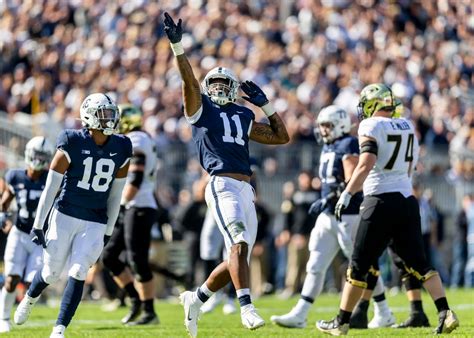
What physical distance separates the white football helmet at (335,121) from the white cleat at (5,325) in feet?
10.9

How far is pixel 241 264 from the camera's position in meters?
8.66

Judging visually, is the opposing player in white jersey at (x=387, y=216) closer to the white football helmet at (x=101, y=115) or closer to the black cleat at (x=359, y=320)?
the black cleat at (x=359, y=320)

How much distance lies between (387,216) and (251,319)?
1.54 metres

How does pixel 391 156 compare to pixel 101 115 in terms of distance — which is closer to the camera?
pixel 101 115

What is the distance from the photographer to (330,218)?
1068 centimetres

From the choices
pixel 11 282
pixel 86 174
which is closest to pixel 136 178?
pixel 11 282

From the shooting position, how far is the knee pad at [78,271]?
8727mm

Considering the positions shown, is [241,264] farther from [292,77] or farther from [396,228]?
[292,77]

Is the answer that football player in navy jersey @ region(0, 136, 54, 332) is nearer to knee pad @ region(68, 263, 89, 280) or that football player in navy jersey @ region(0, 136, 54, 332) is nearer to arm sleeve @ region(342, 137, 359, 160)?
knee pad @ region(68, 263, 89, 280)

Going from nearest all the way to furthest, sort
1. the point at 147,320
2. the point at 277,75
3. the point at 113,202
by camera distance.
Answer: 1. the point at 113,202
2. the point at 147,320
3. the point at 277,75

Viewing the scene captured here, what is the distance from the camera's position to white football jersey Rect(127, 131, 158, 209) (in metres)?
11.4

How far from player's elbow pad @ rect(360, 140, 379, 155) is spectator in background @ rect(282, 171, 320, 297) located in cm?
769

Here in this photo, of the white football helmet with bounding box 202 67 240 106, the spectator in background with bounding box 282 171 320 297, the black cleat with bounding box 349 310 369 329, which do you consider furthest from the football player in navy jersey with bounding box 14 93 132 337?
the spectator in background with bounding box 282 171 320 297

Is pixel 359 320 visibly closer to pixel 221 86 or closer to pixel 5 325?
pixel 221 86
